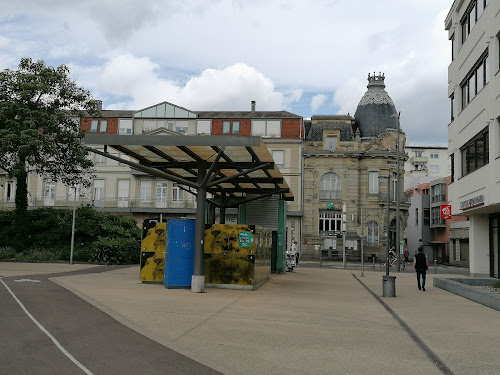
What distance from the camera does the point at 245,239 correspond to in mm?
17844

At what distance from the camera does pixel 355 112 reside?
198ft

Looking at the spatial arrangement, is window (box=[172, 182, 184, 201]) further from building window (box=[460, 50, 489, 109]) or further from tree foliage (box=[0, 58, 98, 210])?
building window (box=[460, 50, 489, 109])

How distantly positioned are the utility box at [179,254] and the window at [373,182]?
39.5 metres

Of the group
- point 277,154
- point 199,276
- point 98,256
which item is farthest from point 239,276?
point 277,154

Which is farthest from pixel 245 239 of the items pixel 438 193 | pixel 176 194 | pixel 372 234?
pixel 438 193

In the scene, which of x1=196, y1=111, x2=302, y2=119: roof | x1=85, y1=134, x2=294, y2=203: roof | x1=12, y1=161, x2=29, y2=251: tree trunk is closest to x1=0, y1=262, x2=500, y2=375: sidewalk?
x1=85, y1=134, x2=294, y2=203: roof

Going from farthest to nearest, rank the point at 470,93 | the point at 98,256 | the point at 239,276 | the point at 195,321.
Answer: the point at 98,256, the point at 470,93, the point at 239,276, the point at 195,321

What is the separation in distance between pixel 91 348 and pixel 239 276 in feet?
33.2

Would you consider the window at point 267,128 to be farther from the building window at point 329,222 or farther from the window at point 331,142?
the building window at point 329,222

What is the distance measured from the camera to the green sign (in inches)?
703

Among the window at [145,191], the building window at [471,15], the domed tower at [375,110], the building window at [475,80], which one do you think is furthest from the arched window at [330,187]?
the building window at [471,15]

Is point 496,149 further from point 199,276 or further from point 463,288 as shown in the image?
point 199,276

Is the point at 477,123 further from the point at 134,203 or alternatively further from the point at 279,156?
the point at 134,203

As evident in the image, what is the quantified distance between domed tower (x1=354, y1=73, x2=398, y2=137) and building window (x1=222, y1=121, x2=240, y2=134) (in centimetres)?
1254
